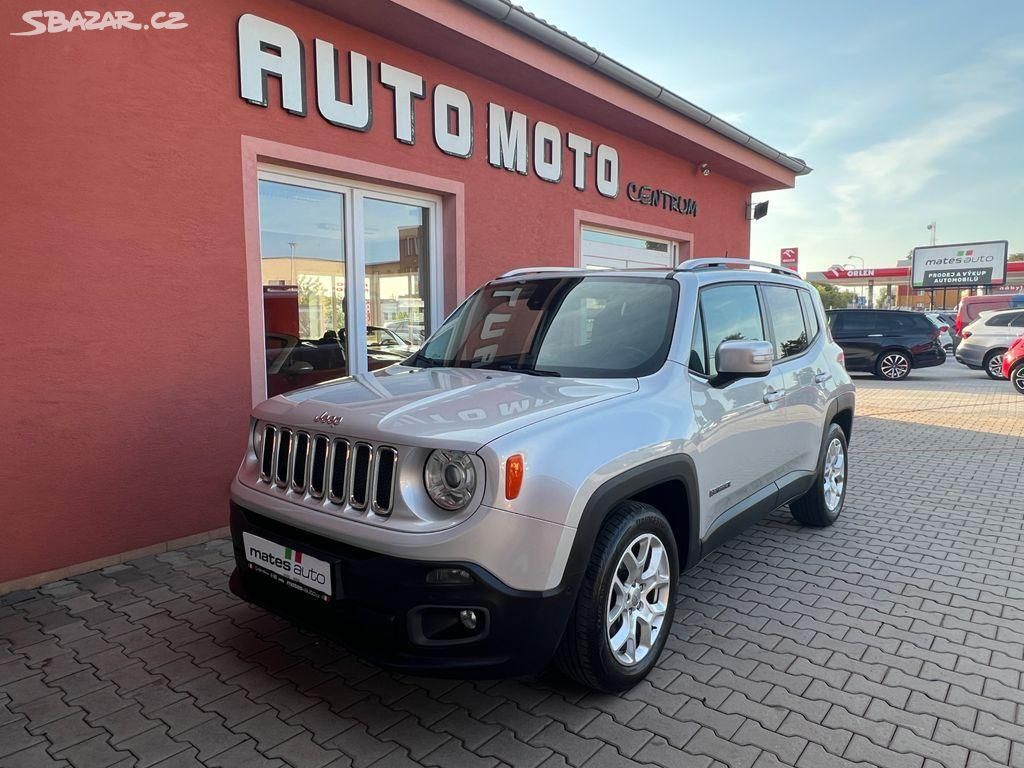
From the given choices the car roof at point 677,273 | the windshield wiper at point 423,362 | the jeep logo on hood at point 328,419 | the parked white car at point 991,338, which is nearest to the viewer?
the jeep logo on hood at point 328,419

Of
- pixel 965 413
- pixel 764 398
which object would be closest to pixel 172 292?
pixel 764 398

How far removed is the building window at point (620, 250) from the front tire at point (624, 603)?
5764 mm

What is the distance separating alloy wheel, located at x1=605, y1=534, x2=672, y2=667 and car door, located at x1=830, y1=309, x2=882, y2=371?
15.7 m

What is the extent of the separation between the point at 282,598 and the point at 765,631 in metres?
2.34

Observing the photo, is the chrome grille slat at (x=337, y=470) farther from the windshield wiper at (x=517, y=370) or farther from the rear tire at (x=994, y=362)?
the rear tire at (x=994, y=362)

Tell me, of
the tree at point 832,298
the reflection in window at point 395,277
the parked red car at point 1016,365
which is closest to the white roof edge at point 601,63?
the reflection in window at point 395,277

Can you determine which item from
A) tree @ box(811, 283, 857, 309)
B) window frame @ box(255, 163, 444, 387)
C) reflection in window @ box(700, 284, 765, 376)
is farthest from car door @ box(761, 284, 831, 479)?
tree @ box(811, 283, 857, 309)

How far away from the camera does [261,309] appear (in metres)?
5.05

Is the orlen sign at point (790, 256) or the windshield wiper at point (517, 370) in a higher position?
the orlen sign at point (790, 256)

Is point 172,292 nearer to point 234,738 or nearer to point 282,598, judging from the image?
point 282,598

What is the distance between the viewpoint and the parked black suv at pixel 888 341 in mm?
16406

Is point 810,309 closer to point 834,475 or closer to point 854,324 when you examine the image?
point 834,475

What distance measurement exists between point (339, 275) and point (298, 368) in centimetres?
86

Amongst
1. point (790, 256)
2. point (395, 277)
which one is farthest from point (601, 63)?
point (790, 256)
